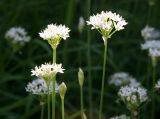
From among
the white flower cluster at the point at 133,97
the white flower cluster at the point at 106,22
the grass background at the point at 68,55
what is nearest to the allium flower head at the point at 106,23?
the white flower cluster at the point at 106,22

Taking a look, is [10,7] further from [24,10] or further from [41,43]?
[41,43]

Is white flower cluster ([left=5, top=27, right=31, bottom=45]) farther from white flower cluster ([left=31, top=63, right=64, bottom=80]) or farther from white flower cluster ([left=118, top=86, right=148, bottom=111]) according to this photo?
white flower cluster ([left=31, top=63, right=64, bottom=80])

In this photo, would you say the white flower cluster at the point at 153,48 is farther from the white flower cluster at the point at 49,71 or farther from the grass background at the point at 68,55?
the white flower cluster at the point at 49,71

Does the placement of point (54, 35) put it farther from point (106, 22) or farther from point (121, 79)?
point (121, 79)

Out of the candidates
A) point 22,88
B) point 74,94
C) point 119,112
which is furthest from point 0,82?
point 119,112

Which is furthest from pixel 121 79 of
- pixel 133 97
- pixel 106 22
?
pixel 106 22

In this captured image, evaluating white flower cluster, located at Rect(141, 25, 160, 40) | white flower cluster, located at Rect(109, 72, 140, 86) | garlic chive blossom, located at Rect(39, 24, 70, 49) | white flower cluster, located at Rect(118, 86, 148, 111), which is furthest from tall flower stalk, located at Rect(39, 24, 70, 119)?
white flower cluster, located at Rect(141, 25, 160, 40)
